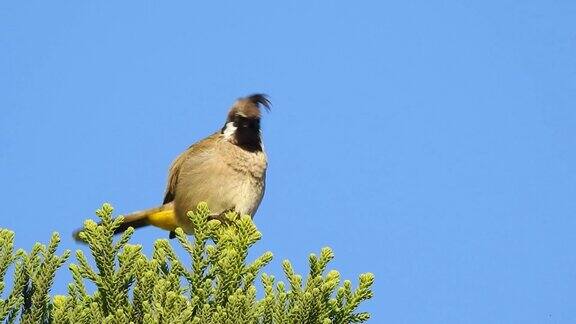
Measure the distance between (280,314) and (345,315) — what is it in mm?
303

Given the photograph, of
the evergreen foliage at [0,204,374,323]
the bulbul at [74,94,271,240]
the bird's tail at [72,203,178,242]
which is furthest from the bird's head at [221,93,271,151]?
→ the evergreen foliage at [0,204,374,323]

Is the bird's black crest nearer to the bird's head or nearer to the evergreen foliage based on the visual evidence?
the bird's head

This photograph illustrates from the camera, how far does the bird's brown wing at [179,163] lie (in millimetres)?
8180

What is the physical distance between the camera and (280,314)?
12.8 feet

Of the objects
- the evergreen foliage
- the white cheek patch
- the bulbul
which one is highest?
the white cheek patch

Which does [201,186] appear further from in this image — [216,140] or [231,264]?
[231,264]

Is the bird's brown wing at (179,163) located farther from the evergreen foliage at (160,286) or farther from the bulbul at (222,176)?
the evergreen foliage at (160,286)

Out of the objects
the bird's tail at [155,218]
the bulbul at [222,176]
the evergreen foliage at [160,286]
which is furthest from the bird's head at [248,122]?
the evergreen foliage at [160,286]

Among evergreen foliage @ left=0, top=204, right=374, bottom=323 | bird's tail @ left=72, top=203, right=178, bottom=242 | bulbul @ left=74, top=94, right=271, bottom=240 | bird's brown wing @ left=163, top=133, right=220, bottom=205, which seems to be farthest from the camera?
bird's brown wing @ left=163, top=133, right=220, bottom=205

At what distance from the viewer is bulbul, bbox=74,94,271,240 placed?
25.2ft

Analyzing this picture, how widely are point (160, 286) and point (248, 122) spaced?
432 cm

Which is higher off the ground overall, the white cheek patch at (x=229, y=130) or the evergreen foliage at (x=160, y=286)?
the white cheek patch at (x=229, y=130)

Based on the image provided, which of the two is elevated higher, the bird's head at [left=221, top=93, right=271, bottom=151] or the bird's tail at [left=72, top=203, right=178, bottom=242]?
the bird's head at [left=221, top=93, right=271, bottom=151]

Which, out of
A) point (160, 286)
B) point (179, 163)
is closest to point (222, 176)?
point (179, 163)
